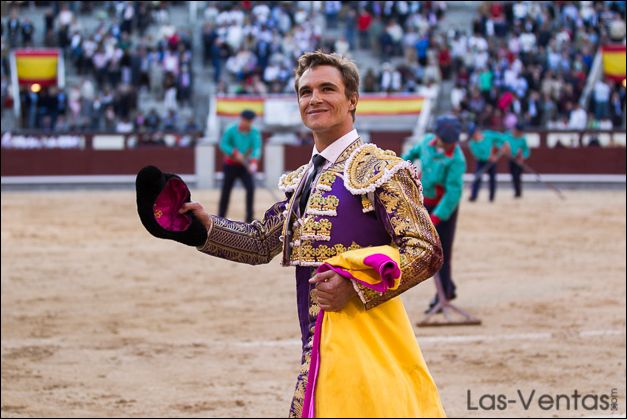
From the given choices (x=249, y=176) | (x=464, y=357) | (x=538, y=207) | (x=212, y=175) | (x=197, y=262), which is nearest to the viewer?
(x=464, y=357)

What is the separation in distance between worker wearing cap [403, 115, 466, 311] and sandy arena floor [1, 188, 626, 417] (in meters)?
0.79

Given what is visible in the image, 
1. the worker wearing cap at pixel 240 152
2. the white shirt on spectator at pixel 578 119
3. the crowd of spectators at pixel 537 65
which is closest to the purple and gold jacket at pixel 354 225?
the worker wearing cap at pixel 240 152

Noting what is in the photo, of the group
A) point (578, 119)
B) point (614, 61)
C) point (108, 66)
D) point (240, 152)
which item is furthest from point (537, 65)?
point (240, 152)

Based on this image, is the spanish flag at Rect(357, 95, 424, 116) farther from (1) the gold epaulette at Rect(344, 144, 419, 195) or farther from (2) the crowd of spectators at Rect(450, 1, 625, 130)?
(1) the gold epaulette at Rect(344, 144, 419, 195)

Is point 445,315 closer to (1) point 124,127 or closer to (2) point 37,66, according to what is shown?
(1) point 124,127

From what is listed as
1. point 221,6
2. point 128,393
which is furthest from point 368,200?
point 221,6

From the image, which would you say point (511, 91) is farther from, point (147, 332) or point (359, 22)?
point (147, 332)

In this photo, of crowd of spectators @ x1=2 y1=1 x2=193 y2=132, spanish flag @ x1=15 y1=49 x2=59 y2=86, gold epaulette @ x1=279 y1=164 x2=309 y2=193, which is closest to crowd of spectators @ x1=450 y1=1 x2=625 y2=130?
crowd of spectators @ x1=2 y1=1 x2=193 y2=132

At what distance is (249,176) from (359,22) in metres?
11.1

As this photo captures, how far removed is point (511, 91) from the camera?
23094 millimetres

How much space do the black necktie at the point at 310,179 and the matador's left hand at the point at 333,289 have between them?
41 centimetres

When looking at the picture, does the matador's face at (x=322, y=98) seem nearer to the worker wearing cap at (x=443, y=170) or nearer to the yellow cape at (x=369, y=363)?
the yellow cape at (x=369, y=363)

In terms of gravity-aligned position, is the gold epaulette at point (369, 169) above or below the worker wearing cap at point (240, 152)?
above

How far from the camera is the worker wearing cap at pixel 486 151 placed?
60.2ft
